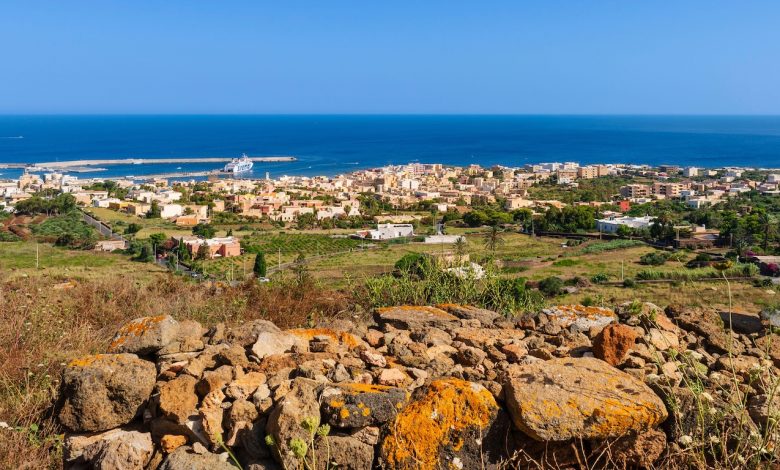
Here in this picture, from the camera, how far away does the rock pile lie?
2.72m

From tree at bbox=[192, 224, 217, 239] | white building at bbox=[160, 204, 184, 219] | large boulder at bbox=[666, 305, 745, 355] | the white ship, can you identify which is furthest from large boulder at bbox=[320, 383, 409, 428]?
the white ship

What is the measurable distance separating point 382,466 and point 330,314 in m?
3.13

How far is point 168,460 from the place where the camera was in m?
2.85

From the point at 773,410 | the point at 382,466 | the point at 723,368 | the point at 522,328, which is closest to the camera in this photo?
the point at 773,410

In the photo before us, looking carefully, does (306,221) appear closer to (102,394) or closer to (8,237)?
(8,237)

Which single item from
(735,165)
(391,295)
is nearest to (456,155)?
(735,165)

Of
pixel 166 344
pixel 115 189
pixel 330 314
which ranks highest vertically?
pixel 166 344

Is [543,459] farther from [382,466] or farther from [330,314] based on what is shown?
[330,314]

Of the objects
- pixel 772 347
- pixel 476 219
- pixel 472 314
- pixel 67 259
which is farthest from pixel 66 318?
pixel 476 219

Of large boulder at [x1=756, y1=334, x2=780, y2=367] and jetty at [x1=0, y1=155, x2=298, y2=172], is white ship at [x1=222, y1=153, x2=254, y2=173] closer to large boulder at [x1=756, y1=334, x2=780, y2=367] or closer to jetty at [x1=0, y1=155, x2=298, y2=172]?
jetty at [x1=0, y1=155, x2=298, y2=172]

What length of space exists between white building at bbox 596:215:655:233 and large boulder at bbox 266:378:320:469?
4130 cm

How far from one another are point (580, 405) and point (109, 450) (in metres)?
2.13

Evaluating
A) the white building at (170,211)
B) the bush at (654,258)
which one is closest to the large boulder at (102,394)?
the bush at (654,258)

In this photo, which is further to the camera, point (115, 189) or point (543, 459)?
point (115, 189)
